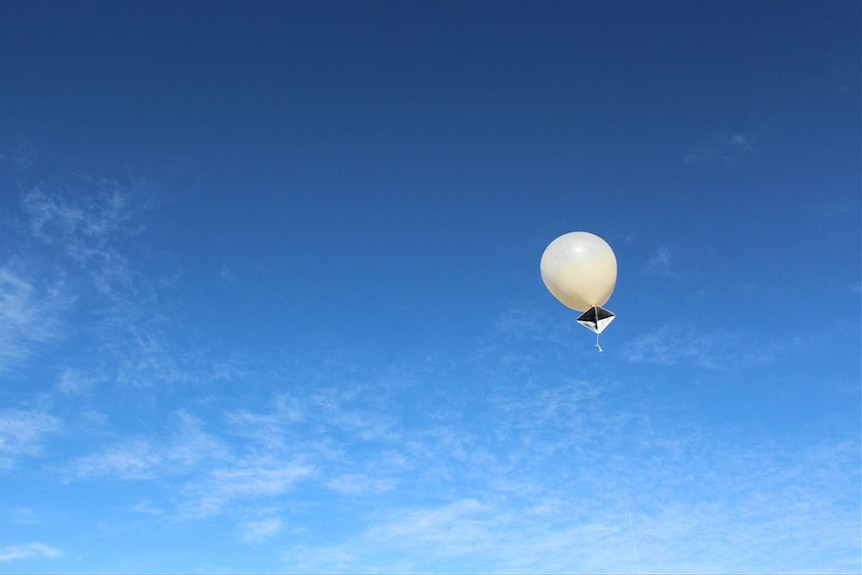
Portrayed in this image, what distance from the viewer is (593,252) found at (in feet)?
71.6

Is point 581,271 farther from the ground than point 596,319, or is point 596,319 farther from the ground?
point 581,271

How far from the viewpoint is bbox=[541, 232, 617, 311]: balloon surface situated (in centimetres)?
2162

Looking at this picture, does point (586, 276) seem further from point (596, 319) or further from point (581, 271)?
→ point (596, 319)

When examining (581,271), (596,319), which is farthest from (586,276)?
(596,319)

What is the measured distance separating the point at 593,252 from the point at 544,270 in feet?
5.89

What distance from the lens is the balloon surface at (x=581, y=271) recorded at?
70.9 feet

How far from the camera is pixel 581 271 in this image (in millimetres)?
21594

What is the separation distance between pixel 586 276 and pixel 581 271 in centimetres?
21

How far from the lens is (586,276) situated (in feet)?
70.7

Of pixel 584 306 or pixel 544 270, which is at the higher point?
pixel 544 270

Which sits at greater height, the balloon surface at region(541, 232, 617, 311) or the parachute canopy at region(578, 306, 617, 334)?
the balloon surface at region(541, 232, 617, 311)

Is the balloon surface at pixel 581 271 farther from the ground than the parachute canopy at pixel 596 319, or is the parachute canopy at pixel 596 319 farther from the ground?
the balloon surface at pixel 581 271

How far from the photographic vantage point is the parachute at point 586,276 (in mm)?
21625

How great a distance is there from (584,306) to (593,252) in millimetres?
1690
